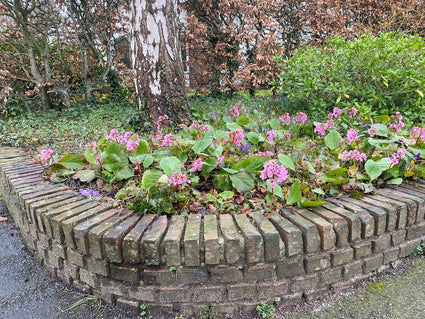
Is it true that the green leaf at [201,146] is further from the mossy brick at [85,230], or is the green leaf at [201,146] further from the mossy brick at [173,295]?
the mossy brick at [173,295]

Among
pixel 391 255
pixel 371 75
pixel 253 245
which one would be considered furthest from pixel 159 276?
pixel 371 75

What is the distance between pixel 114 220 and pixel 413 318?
1.59m

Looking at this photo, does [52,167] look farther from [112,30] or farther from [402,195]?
[112,30]

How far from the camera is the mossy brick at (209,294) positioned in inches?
57.9

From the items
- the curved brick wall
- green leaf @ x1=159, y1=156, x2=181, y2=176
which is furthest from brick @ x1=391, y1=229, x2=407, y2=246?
green leaf @ x1=159, y1=156, x2=181, y2=176

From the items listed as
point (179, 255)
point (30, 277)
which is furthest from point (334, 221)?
point (30, 277)

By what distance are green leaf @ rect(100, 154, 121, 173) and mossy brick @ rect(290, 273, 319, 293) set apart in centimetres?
133

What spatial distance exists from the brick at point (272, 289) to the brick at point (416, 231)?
90 centimetres

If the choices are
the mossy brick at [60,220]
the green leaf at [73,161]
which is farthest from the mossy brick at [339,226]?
the green leaf at [73,161]

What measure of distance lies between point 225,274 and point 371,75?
2873mm

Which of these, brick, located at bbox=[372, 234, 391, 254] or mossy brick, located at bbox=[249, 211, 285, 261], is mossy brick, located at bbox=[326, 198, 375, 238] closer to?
brick, located at bbox=[372, 234, 391, 254]

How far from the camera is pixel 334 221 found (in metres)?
1.53

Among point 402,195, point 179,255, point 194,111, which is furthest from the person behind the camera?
point 194,111

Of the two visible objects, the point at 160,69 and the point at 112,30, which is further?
the point at 112,30
